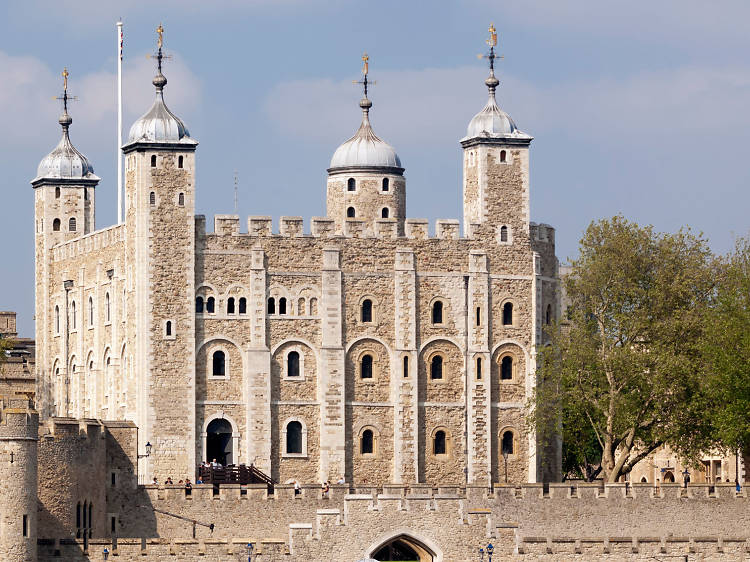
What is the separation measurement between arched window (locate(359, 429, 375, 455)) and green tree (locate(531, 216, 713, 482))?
673 cm

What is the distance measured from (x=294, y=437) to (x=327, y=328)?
15.4 feet

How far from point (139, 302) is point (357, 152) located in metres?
13.9

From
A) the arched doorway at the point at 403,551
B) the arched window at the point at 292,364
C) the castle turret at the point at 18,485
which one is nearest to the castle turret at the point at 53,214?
the arched window at the point at 292,364

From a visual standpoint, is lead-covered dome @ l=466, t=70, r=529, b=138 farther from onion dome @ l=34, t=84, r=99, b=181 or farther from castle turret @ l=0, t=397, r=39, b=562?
castle turret @ l=0, t=397, r=39, b=562

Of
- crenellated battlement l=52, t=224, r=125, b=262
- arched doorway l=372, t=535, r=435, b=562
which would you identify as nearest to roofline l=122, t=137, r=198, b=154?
crenellated battlement l=52, t=224, r=125, b=262

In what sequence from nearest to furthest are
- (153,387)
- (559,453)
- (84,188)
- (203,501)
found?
(203,501) → (153,387) → (559,453) → (84,188)

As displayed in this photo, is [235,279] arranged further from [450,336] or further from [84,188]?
Result: [84,188]

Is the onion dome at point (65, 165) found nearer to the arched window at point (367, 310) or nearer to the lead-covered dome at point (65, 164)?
the lead-covered dome at point (65, 164)

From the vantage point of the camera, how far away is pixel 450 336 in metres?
96.4

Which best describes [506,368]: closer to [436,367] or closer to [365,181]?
[436,367]

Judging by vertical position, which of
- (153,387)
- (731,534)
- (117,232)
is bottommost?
(731,534)

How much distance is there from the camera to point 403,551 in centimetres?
8112

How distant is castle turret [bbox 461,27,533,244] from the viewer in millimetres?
97688

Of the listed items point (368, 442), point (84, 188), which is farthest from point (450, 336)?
point (84, 188)
